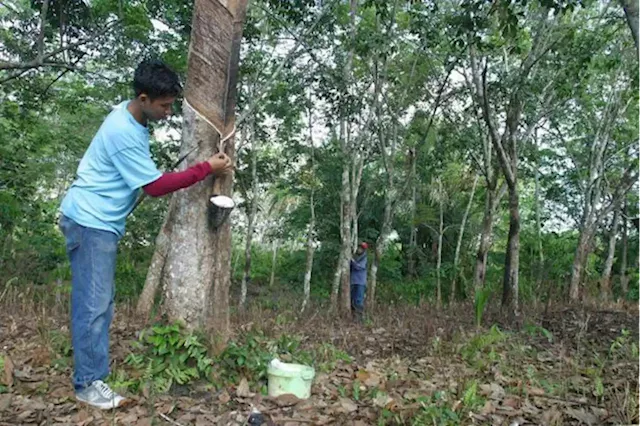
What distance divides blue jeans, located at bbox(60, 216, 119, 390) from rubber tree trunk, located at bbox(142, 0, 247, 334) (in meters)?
0.49

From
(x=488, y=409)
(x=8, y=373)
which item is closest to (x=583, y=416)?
(x=488, y=409)

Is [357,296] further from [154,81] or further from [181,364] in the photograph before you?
[154,81]

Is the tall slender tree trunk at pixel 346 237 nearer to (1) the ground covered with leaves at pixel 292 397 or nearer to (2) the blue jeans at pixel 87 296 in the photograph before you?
(1) the ground covered with leaves at pixel 292 397

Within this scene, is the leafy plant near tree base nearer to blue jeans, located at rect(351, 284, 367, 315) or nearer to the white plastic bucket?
the white plastic bucket

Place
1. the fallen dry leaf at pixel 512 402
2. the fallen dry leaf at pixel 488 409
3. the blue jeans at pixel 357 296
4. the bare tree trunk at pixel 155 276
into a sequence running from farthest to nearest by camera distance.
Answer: the blue jeans at pixel 357 296 → the bare tree trunk at pixel 155 276 → the fallen dry leaf at pixel 512 402 → the fallen dry leaf at pixel 488 409

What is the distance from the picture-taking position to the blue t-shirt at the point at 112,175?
270cm

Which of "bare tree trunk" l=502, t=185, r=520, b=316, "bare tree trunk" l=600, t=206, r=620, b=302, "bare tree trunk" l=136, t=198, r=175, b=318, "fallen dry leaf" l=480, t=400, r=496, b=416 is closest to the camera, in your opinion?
"fallen dry leaf" l=480, t=400, r=496, b=416

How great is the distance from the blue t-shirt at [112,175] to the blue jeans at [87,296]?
0.08 metres

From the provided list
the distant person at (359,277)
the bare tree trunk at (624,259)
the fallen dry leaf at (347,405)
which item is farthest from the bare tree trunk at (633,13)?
the bare tree trunk at (624,259)

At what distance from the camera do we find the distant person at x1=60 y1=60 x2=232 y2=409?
2699mm

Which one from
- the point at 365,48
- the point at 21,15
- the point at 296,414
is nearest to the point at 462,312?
the point at 365,48

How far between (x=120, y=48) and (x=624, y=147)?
1244 cm

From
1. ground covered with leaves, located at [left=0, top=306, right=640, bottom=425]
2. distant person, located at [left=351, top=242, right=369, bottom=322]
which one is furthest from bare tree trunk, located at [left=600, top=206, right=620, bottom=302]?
ground covered with leaves, located at [left=0, top=306, right=640, bottom=425]

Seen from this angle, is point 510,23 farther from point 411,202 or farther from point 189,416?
point 411,202
